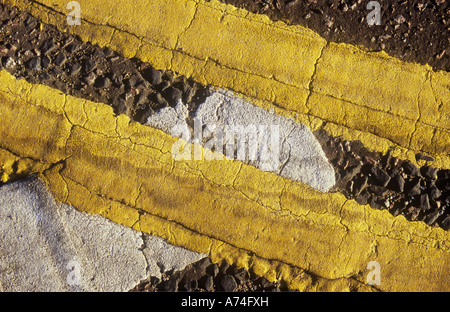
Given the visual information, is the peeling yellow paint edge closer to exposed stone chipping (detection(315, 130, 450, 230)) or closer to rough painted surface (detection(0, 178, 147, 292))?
exposed stone chipping (detection(315, 130, 450, 230))

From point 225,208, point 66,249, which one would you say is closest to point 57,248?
point 66,249

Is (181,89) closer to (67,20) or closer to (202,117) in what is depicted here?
(202,117)

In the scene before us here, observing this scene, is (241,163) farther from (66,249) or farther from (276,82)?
(66,249)

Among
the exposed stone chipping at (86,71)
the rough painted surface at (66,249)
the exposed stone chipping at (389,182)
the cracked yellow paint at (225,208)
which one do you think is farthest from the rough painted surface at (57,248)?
the exposed stone chipping at (389,182)

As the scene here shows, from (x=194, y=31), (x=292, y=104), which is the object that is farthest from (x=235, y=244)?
(x=194, y=31)

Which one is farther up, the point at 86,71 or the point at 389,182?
the point at 86,71

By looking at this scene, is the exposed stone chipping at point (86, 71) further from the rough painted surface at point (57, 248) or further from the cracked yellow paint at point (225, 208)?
the rough painted surface at point (57, 248)

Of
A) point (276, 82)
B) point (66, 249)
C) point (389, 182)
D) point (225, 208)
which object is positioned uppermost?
point (276, 82)
